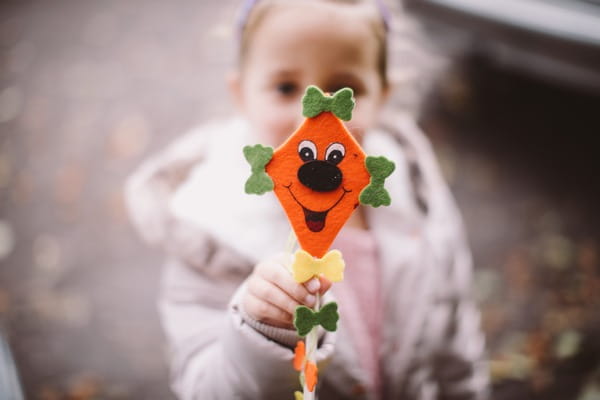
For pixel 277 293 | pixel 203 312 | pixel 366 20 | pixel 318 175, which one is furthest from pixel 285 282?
pixel 366 20

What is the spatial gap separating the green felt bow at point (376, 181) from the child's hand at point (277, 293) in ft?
0.33

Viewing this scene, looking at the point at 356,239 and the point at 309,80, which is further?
the point at 356,239

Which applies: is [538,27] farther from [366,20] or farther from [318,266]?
[318,266]

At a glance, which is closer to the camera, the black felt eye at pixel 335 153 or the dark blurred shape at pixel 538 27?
the black felt eye at pixel 335 153

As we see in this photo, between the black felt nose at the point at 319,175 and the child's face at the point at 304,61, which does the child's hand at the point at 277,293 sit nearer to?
the black felt nose at the point at 319,175

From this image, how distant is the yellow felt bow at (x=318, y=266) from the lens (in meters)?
0.56

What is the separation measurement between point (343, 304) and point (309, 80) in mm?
315

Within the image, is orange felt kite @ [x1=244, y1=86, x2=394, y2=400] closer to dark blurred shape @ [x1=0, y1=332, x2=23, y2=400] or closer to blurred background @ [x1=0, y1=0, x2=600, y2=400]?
dark blurred shape @ [x1=0, y1=332, x2=23, y2=400]

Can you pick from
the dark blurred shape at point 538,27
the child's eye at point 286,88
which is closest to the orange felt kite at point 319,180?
the child's eye at point 286,88

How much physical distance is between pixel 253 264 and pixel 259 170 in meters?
0.29

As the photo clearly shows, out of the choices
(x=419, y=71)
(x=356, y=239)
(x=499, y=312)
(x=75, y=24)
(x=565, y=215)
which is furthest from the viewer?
(x=75, y=24)

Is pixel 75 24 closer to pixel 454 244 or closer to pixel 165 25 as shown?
pixel 165 25

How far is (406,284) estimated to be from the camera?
0.92 meters

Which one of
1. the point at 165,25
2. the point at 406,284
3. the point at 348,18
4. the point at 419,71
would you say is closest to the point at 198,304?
the point at 406,284
